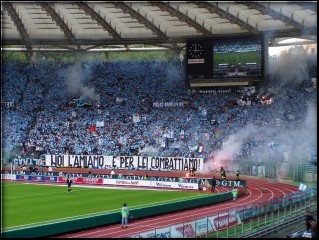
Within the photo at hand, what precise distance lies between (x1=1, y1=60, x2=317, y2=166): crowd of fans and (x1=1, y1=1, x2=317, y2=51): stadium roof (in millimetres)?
7470

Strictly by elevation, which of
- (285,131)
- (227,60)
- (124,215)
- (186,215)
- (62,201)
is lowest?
(186,215)

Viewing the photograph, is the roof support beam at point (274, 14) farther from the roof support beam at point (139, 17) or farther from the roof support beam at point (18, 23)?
the roof support beam at point (18, 23)

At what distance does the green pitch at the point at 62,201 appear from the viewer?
96.8 feet

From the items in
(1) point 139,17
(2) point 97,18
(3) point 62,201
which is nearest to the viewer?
(3) point 62,201

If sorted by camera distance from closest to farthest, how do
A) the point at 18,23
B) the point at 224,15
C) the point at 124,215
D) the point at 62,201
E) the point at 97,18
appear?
the point at 124,215, the point at 62,201, the point at 224,15, the point at 97,18, the point at 18,23

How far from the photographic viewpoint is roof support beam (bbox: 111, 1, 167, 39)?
165 feet

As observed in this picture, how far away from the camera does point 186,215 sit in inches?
1202

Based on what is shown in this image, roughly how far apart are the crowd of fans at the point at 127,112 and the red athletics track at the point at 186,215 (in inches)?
381

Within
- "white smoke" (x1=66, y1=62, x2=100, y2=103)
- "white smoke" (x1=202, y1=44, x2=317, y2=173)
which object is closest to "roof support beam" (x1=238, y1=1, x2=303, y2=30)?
"white smoke" (x1=202, y1=44, x2=317, y2=173)

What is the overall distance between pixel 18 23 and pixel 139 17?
11512 millimetres

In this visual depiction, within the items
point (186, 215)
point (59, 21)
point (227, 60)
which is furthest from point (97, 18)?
point (186, 215)

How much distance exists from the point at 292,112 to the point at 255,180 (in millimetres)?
10171

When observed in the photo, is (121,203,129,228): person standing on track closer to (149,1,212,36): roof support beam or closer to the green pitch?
the green pitch

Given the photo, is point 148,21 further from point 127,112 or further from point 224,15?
point 127,112
